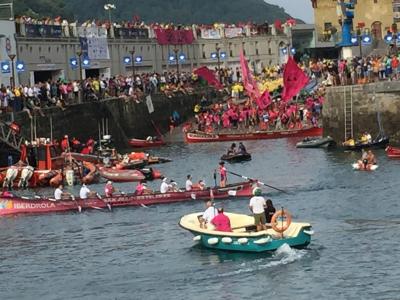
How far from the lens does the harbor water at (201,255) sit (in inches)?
1494

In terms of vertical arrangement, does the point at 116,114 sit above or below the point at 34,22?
below

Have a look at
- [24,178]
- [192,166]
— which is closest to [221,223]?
[24,178]

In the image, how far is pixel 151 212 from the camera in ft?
174

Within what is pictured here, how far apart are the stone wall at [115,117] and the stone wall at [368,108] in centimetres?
1771

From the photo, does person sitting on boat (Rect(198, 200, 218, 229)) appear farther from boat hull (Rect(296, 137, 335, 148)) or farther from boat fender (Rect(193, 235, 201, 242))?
boat hull (Rect(296, 137, 335, 148))

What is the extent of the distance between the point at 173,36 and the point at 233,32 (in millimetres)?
13310

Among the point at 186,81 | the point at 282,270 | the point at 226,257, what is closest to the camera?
the point at 282,270

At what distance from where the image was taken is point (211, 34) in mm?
127625

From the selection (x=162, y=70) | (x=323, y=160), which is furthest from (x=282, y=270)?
(x=162, y=70)

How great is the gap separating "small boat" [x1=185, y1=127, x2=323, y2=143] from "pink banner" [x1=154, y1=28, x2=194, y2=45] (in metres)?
24.6

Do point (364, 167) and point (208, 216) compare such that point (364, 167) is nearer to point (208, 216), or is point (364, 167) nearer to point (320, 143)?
point (320, 143)

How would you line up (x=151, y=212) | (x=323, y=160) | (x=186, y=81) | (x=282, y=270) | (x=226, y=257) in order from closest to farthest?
(x=282, y=270) < (x=226, y=257) < (x=151, y=212) < (x=323, y=160) < (x=186, y=81)

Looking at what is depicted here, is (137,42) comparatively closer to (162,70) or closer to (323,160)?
(162,70)

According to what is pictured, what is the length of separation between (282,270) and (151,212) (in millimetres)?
14433
